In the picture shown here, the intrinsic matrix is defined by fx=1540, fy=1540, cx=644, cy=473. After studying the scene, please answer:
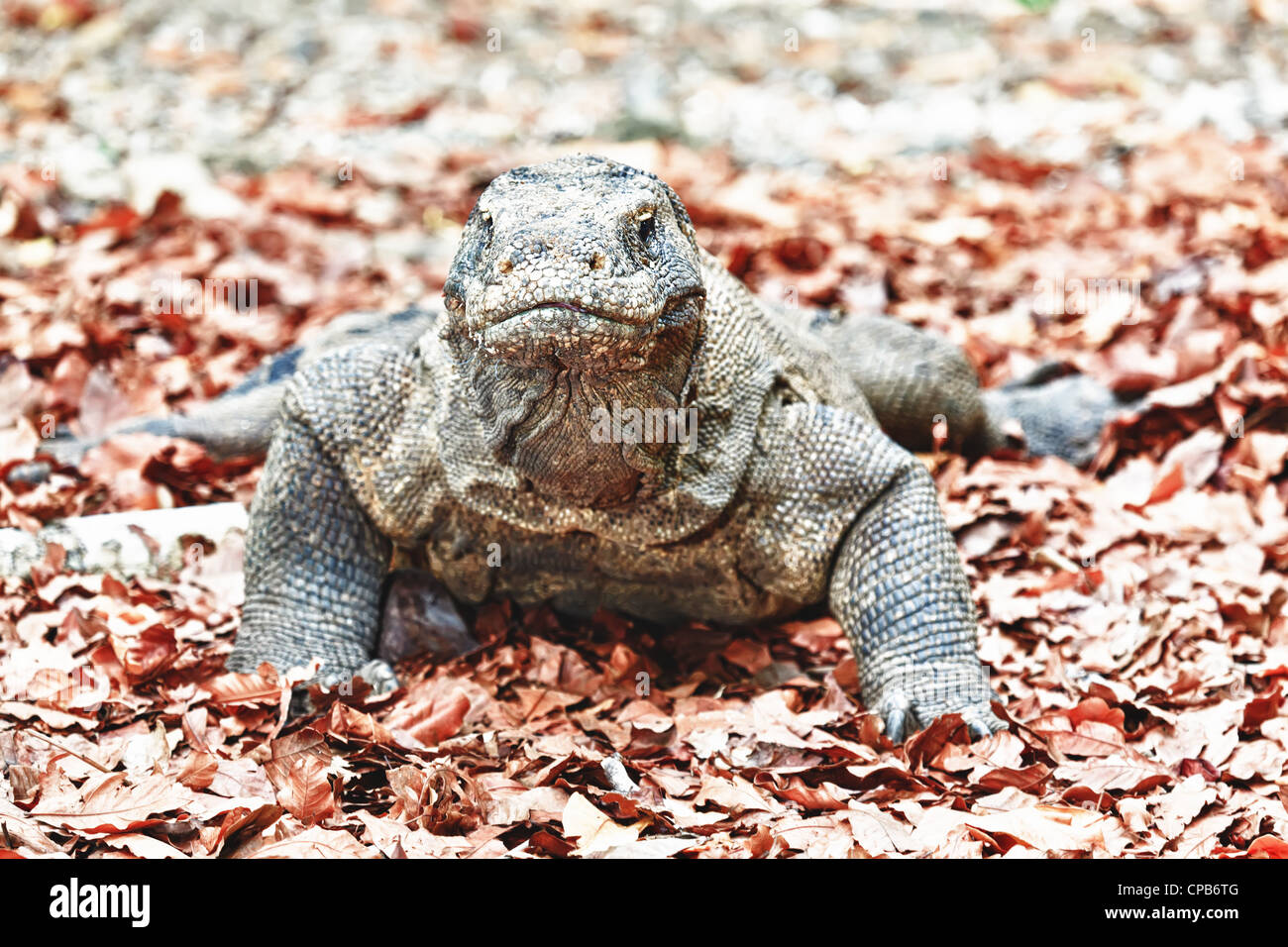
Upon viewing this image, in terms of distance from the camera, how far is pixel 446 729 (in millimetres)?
5152

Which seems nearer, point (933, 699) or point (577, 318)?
point (577, 318)

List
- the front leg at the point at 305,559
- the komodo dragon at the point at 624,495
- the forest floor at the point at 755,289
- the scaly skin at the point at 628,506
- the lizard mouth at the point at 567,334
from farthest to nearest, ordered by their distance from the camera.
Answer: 1. the front leg at the point at 305,559
2. the scaly skin at the point at 628,506
3. the komodo dragon at the point at 624,495
4. the forest floor at the point at 755,289
5. the lizard mouth at the point at 567,334

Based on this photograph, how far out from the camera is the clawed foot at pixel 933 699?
5.12 meters

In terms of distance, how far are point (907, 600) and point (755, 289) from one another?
4.66 meters

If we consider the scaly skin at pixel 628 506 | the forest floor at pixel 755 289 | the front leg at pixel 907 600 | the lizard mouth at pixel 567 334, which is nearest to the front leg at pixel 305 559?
the scaly skin at pixel 628 506

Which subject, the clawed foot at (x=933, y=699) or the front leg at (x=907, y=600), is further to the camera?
the front leg at (x=907, y=600)

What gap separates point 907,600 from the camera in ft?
17.7

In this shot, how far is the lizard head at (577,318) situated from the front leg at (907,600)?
0.85 m

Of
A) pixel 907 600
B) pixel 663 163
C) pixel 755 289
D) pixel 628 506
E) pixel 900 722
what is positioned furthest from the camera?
pixel 663 163

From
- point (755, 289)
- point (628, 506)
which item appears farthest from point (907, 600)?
point (755, 289)

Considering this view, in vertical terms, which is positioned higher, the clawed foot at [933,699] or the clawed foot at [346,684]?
the clawed foot at [933,699]

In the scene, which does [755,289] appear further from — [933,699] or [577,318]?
[577,318]

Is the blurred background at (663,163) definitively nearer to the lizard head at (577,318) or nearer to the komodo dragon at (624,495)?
the komodo dragon at (624,495)

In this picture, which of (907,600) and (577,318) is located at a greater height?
(577,318)
